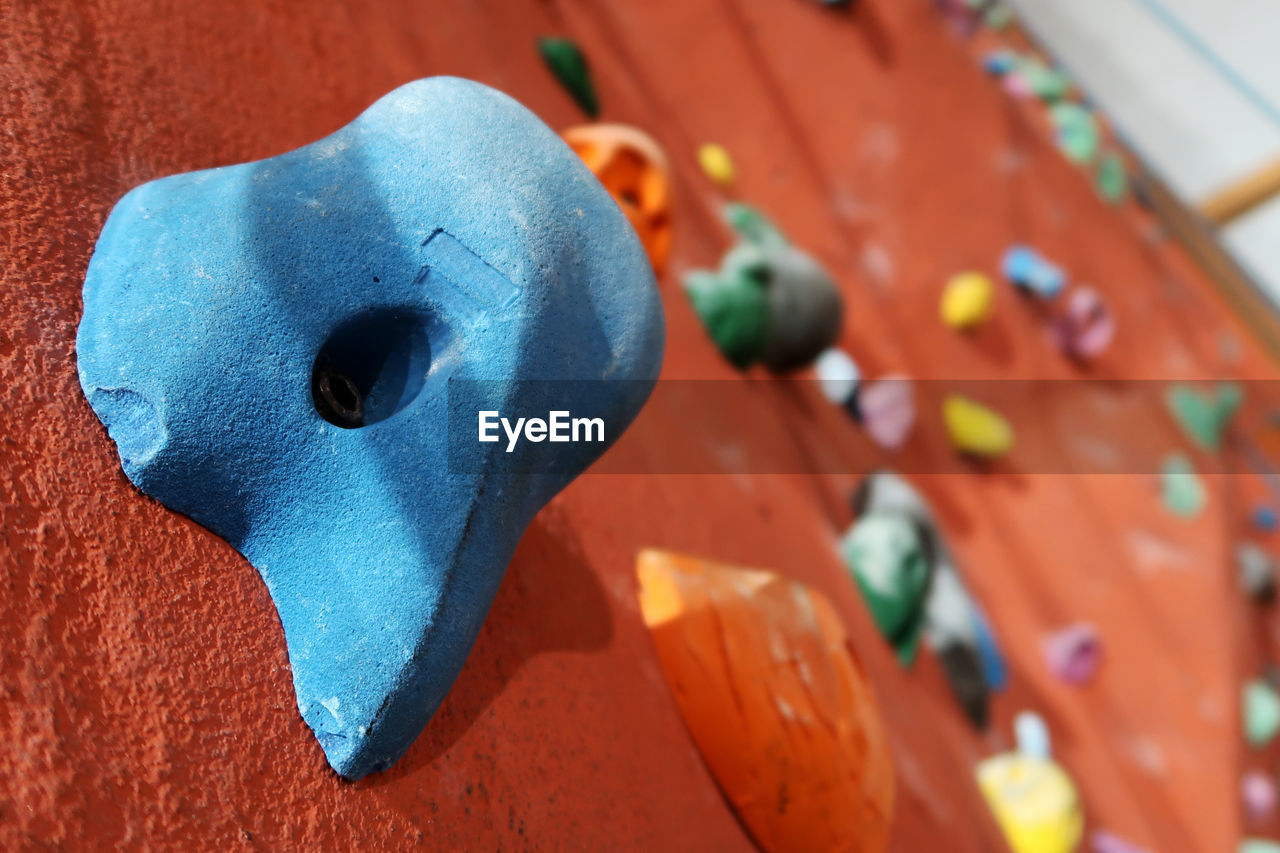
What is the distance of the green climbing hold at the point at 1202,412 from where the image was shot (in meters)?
3.46

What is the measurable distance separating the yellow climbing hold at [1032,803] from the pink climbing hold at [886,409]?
0.99m

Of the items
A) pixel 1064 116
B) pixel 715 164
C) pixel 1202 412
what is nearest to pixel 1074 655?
pixel 1202 412

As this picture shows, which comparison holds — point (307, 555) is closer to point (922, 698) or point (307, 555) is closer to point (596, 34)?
point (922, 698)

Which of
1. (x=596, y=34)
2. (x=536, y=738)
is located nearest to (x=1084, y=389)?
(x=596, y=34)

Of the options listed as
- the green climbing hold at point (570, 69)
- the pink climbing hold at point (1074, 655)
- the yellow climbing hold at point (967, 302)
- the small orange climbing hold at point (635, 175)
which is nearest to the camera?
the small orange climbing hold at point (635, 175)

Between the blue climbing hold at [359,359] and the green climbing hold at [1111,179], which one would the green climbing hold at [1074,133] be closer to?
the green climbing hold at [1111,179]

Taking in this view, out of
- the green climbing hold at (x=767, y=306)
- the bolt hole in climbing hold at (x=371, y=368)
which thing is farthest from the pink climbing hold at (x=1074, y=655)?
the bolt hole in climbing hold at (x=371, y=368)

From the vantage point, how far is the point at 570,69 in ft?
7.15

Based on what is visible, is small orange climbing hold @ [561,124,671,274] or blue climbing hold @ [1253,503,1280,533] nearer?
small orange climbing hold @ [561,124,671,274]

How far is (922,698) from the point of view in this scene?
205cm

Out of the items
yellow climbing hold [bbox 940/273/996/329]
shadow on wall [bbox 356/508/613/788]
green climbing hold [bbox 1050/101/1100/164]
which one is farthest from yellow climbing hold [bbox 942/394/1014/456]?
shadow on wall [bbox 356/508/613/788]

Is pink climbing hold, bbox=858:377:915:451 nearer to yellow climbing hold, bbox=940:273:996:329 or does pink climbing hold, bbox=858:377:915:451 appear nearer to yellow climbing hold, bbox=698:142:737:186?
yellow climbing hold, bbox=940:273:996:329

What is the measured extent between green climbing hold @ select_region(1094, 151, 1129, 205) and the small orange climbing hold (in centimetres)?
286

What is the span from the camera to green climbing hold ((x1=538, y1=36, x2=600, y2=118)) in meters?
2.16
